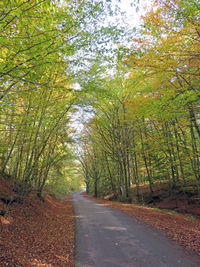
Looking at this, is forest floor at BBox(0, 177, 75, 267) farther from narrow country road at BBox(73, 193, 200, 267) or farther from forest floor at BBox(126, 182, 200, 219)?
forest floor at BBox(126, 182, 200, 219)

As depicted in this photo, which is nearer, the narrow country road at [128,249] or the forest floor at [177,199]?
the narrow country road at [128,249]

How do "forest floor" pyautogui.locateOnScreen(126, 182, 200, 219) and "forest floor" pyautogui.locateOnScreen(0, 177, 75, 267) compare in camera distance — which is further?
"forest floor" pyautogui.locateOnScreen(126, 182, 200, 219)

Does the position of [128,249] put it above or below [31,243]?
below

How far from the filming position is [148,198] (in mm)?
Result: 14352

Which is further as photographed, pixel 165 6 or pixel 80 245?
pixel 165 6

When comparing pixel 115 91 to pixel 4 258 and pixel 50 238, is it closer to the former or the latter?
pixel 50 238

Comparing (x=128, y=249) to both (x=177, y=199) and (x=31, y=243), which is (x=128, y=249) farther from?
(x=177, y=199)

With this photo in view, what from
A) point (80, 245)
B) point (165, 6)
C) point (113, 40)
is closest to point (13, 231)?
point (80, 245)

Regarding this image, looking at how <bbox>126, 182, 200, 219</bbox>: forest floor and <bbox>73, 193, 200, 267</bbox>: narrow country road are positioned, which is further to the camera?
<bbox>126, 182, 200, 219</bbox>: forest floor

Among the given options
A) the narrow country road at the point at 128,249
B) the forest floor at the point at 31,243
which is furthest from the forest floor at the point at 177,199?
the forest floor at the point at 31,243

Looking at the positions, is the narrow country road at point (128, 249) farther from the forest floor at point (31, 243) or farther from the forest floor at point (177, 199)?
the forest floor at point (177, 199)

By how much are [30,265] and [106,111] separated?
1322cm

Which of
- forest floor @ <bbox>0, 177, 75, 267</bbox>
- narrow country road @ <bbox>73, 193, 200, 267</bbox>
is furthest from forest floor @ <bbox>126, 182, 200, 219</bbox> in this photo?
forest floor @ <bbox>0, 177, 75, 267</bbox>

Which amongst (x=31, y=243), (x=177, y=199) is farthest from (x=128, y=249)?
(x=177, y=199)
